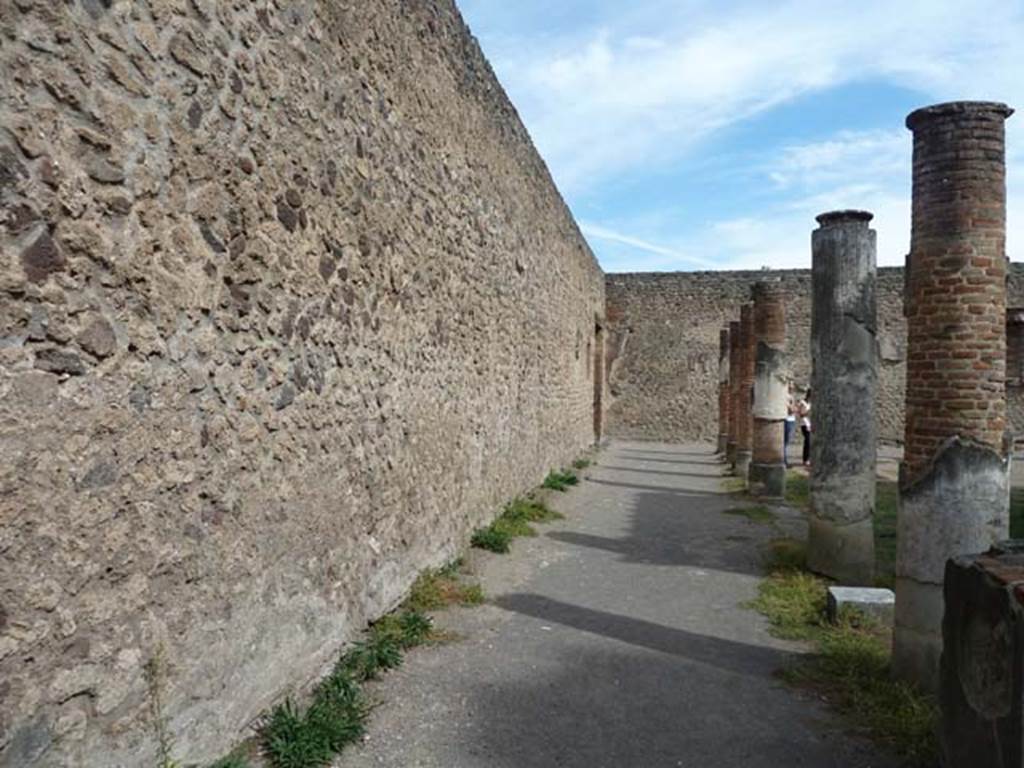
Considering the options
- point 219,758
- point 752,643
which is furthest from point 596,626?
point 219,758

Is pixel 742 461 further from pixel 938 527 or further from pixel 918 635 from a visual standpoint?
pixel 918 635

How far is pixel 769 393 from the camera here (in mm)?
11625

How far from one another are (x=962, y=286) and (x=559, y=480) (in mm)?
8129

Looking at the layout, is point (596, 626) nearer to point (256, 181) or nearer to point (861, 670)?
point (861, 670)

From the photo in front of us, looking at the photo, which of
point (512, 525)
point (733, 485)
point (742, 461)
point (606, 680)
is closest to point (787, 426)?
point (742, 461)

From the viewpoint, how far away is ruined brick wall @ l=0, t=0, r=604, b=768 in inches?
90.4

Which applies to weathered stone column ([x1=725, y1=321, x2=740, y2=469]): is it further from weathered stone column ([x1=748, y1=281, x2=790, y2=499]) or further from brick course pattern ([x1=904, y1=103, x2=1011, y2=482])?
brick course pattern ([x1=904, y1=103, x2=1011, y2=482])

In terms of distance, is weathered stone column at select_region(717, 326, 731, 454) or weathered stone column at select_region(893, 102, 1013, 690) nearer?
weathered stone column at select_region(893, 102, 1013, 690)

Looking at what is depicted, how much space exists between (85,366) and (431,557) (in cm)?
381

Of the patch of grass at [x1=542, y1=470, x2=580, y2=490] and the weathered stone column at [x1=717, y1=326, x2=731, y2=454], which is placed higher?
the weathered stone column at [x1=717, y1=326, x2=731, y2=454]

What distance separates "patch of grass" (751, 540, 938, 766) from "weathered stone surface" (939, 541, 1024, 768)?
0.44 m

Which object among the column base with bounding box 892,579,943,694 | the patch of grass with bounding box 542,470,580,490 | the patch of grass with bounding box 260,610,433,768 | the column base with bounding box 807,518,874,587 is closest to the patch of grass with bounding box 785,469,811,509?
the column base with bounding box 807,518,874,587

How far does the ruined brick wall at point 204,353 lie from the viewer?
2.29m

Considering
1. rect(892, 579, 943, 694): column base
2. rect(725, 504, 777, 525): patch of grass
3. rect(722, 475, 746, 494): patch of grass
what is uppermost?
rect(892, 579, 943, 694): column base
